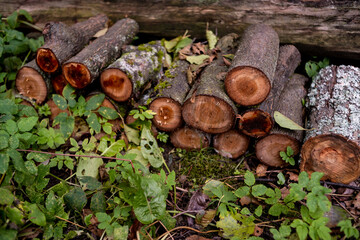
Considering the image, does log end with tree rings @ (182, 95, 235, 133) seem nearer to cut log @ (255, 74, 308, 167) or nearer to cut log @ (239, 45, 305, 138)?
cut log @ (239, 45, 305, 138)

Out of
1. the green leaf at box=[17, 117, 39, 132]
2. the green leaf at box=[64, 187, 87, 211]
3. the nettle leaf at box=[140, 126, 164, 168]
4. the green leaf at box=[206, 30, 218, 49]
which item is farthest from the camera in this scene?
the green leaf at box=[206, 30, 218, 49]

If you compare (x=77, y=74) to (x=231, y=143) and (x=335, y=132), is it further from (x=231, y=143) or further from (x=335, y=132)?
(x=335, y=132)

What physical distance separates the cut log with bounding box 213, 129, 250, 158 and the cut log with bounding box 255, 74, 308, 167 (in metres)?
0.14

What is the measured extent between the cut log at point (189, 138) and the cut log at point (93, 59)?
3.21ft

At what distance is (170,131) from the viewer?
2.87m

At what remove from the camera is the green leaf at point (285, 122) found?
2508mm

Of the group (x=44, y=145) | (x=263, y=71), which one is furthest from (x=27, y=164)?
(x=263, y=71)

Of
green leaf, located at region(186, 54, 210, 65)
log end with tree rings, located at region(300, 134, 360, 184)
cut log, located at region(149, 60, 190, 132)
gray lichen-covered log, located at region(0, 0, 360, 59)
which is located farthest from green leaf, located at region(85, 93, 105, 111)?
log end with tree rings, located at region(300, 134, 360, 184)

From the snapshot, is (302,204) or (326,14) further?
(326,14)

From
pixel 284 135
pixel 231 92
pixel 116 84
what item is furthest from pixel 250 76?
pixel 116 84

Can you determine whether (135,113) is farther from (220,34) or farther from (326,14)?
(326,14)

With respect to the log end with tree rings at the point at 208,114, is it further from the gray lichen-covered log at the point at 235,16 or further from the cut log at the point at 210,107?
the gray lichen-covered log at the point at 235,16

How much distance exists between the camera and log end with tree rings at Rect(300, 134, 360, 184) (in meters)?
2.28

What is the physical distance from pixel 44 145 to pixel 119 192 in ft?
2.93
